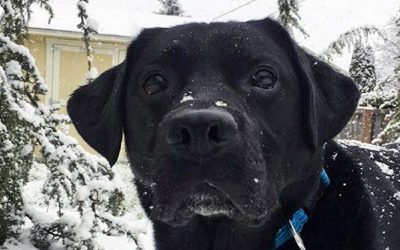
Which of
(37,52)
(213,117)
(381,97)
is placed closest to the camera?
(213,117)

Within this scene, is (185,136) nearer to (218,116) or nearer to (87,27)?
(218,116)

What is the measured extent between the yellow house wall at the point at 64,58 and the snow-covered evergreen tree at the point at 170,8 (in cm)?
2125

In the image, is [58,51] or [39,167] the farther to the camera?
[58,51]

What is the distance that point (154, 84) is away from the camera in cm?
287

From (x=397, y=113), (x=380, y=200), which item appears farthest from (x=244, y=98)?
(x=397, y=113)

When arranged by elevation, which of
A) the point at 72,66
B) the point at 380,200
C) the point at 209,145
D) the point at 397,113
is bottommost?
the point at 72,66

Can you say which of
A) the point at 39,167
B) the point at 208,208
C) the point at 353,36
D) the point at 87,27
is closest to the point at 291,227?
the point at 208,208

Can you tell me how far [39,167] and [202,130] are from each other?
293 cm

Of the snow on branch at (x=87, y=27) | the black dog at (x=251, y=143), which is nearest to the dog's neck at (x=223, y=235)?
the black dog at (x=251, y=143)

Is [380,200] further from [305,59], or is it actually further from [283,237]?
[305,59]

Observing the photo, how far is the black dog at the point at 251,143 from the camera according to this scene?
2.42m

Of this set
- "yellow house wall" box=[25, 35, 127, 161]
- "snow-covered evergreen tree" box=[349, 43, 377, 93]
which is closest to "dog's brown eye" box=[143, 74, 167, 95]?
"snow-covered evergreen tree" box=[349, 43, 377, 93]

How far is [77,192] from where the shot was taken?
4.43 m

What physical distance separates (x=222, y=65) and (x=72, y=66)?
14990mm
